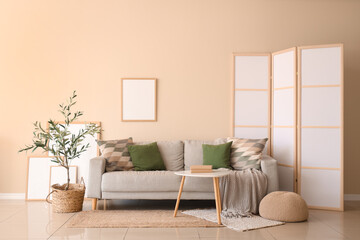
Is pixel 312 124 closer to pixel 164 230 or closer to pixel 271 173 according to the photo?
pixel 271 173

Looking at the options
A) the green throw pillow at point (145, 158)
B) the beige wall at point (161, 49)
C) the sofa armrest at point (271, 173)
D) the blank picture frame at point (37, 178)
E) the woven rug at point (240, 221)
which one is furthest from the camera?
the beige wall at point (161, 49)

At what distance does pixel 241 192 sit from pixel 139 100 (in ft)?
6.97

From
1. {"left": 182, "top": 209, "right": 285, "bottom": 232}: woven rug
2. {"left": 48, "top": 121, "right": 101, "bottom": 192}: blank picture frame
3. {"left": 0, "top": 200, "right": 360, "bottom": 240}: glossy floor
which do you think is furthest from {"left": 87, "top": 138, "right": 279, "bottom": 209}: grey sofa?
{"left": 48, "top": 121, "right": 101, "bottom": 192}: blank picture frame

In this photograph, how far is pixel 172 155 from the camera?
5238mm

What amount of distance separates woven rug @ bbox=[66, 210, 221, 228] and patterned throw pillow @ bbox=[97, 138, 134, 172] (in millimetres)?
→ 611

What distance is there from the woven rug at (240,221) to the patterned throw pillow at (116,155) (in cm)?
107

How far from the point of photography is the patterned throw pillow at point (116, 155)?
4883mm

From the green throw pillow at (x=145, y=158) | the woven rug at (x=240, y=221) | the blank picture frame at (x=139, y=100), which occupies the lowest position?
the woven rug at (x=240, y=221)

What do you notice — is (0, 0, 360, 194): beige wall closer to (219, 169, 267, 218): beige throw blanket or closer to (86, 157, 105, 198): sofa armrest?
(86, 157, 105, 198): sofa armrest

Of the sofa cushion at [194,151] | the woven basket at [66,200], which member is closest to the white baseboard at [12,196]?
the woven basket at [66,200]

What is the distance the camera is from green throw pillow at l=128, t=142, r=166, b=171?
4.94 metres

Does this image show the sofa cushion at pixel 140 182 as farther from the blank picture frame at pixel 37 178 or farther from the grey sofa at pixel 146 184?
the blank picture frame at pixel 37 178

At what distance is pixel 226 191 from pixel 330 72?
6.91 ft

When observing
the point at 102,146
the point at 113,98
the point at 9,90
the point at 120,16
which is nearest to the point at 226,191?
the point at 102,146
